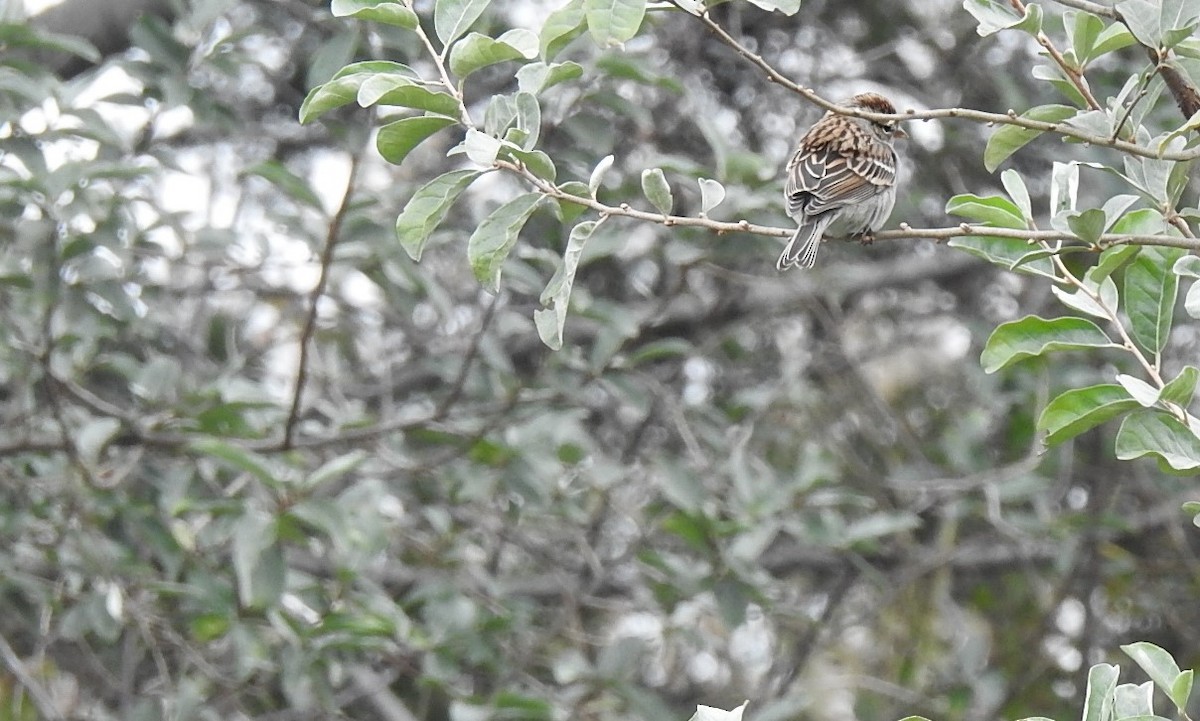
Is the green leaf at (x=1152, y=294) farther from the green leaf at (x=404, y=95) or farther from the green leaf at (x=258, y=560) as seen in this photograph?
the green leaf at (x=258, y=560)

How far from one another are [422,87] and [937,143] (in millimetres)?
4833

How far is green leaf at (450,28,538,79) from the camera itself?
97.8 inches

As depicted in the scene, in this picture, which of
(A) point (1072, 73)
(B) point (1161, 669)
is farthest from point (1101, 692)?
(A) point (1072, 73)

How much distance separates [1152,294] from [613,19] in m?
1.04

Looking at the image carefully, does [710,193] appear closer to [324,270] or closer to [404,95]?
[404,95]

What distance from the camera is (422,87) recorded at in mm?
2471

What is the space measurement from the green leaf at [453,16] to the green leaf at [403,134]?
0.17 m

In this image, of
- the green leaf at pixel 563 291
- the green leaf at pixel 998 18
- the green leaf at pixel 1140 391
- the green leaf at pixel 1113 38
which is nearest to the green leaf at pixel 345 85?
the green leaf at pixel 563 291

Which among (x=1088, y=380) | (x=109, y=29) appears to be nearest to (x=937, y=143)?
(x=1088, y=380)

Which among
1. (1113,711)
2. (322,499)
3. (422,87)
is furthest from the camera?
(322,499)

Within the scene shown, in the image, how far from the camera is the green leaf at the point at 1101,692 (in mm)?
2109

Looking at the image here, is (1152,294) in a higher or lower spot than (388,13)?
lower

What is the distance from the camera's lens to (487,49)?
2.51m

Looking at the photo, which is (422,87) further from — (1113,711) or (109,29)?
(109,29)
